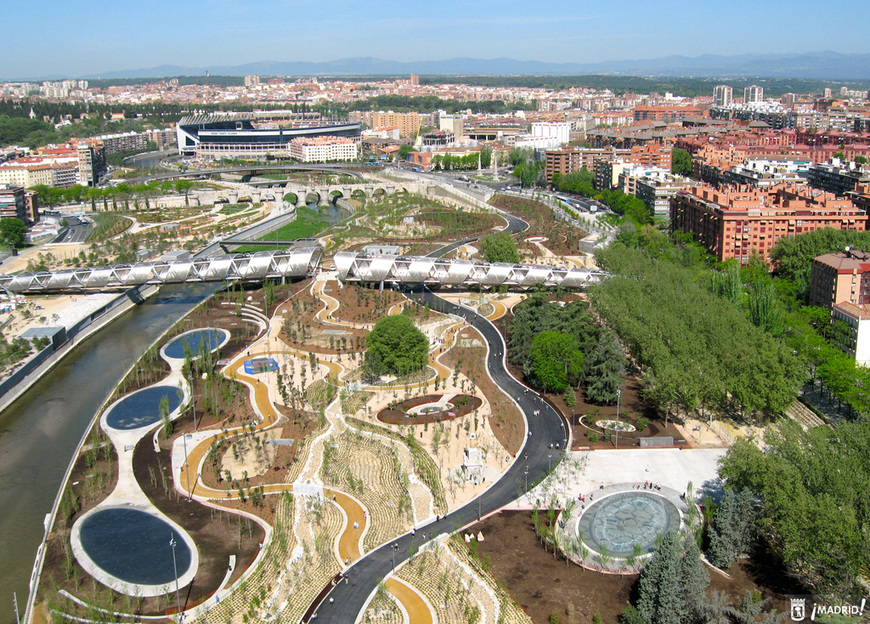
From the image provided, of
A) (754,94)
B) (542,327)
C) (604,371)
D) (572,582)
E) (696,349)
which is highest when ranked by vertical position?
(754,94)

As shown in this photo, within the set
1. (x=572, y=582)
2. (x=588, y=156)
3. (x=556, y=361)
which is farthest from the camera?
(x=588, y=156)

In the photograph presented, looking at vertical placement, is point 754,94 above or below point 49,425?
above

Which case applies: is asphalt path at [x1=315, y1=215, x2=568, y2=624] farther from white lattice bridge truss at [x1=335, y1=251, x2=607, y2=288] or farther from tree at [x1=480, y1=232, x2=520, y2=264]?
tree at [x1=480, y1=232, x2=520, y2=264]

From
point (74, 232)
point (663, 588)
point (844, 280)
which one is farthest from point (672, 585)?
point (74, 232)

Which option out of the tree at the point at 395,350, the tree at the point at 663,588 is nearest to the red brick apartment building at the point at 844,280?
the tree at the point at 395,350

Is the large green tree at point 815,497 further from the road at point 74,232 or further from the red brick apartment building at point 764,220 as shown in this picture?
the road at point 74,232

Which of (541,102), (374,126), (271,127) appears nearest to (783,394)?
(271,127)

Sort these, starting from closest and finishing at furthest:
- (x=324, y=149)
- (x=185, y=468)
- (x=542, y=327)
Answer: (x=185, y=468) < (x=542, y=327) < (x=324, y=149)

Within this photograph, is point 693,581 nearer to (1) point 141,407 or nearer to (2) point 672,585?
(2) point 672,585
